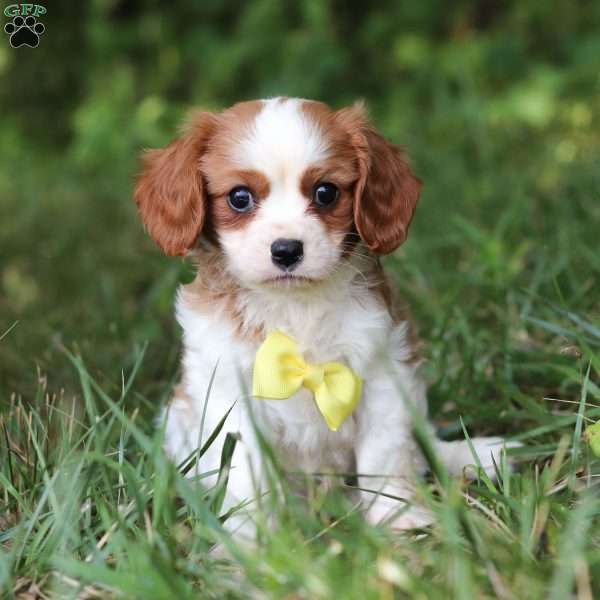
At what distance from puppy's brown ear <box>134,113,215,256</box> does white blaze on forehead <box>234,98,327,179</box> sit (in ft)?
0.56

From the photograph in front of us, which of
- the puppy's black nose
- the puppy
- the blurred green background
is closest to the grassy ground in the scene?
the blurred green background

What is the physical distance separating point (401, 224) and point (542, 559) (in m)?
1.05

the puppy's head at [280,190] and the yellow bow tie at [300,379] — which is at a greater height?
the puppy's head at [280,190]

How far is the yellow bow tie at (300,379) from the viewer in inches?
101

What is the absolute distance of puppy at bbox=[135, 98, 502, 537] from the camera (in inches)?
99.6

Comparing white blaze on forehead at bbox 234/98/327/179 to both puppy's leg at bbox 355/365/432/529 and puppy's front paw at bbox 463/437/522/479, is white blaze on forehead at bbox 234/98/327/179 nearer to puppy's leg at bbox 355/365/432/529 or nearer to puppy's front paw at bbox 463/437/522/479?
puppy's leg at bbox 355/365/432/529

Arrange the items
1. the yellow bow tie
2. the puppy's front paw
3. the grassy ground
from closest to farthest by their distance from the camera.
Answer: the grassy ground
the yellow bow tie
the puppy's front paw

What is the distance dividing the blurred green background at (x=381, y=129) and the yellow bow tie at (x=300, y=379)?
0.63 m

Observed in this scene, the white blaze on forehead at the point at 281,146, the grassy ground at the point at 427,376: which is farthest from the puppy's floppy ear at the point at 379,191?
the grassy ground at the point at 427,376

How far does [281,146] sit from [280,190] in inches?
4.6

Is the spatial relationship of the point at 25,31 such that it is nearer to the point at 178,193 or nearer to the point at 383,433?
the point at 178,193

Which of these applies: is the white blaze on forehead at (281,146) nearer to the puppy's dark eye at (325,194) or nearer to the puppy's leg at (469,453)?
the puppy's dark eye at (325,194)

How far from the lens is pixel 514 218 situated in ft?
14.9

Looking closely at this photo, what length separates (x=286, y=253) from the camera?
2443 mm
